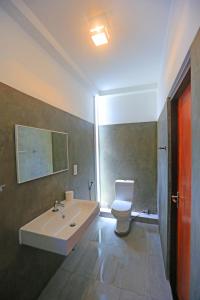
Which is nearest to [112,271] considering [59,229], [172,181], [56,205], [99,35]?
[59,229]

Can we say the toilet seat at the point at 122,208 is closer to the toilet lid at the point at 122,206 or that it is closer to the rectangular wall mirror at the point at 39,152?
the toilet lid at the point at 122,206

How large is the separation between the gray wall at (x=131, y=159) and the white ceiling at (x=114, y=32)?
3.64 feet

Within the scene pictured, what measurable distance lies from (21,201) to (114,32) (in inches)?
78.2

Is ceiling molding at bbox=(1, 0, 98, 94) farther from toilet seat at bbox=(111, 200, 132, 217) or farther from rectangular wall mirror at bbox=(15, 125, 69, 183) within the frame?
toilet seat at bbox=(111, 200, 132, 217)

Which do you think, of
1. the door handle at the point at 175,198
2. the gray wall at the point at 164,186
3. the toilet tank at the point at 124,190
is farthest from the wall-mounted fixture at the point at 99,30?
the toilet tank at the point at 124,190

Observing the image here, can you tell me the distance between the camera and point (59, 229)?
151 centimetres

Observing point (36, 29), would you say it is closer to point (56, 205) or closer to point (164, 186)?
point (56, 205)

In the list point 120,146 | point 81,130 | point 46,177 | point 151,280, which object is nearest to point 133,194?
point 120,146

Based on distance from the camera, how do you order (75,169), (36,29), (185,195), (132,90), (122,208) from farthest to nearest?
1. (132,90)
2. (122,208)
3. (75,169)
4. (36,29)
5. (185,195)

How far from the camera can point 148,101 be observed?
120 inches

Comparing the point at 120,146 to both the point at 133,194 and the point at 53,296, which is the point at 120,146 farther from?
the point at 53,296

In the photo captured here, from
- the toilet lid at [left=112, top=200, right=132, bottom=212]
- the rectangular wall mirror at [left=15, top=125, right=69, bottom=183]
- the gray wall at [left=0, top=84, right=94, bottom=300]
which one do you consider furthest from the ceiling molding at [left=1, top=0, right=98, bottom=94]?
the toilet lid at [left=112, top=200, right=132, bottom=212]

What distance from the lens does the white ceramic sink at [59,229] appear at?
124cm

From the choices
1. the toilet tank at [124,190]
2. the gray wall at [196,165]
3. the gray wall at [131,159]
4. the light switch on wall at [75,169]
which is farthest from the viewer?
the gray wall at [131,159]
